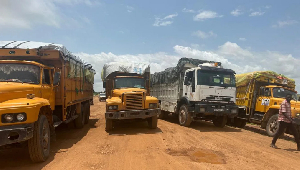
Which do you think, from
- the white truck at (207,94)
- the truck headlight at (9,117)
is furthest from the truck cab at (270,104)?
the truck headlight at (9,117)

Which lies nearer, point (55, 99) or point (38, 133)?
point (38, 133)

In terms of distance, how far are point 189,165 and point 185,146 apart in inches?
68.9

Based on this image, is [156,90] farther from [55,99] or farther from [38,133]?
[38,133]

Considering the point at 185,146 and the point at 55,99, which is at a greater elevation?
the point at 55,99

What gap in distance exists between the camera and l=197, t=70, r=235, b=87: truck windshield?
988cm

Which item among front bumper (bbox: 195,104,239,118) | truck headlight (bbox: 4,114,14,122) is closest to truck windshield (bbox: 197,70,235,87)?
front bumper (bbox: 195,104,239,118)

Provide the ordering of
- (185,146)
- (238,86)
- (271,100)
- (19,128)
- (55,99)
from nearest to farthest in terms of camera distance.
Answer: (19,128) < (185,146) < (55,99) < (271,100) < (238,86)

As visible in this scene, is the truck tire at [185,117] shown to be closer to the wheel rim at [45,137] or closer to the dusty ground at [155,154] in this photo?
the dusty ground at [155,154]

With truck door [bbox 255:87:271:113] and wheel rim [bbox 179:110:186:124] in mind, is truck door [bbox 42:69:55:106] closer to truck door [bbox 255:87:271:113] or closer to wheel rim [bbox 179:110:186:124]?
wheel rim [bbox 179:110:186:124]

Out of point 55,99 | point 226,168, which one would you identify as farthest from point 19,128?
point 226,168

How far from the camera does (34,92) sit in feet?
17.9

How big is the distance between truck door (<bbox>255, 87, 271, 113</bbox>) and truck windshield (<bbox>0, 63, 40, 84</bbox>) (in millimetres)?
9141

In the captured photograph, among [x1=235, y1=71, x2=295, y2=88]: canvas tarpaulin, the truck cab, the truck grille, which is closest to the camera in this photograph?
the truck grille

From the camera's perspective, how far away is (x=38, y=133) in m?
4.74
